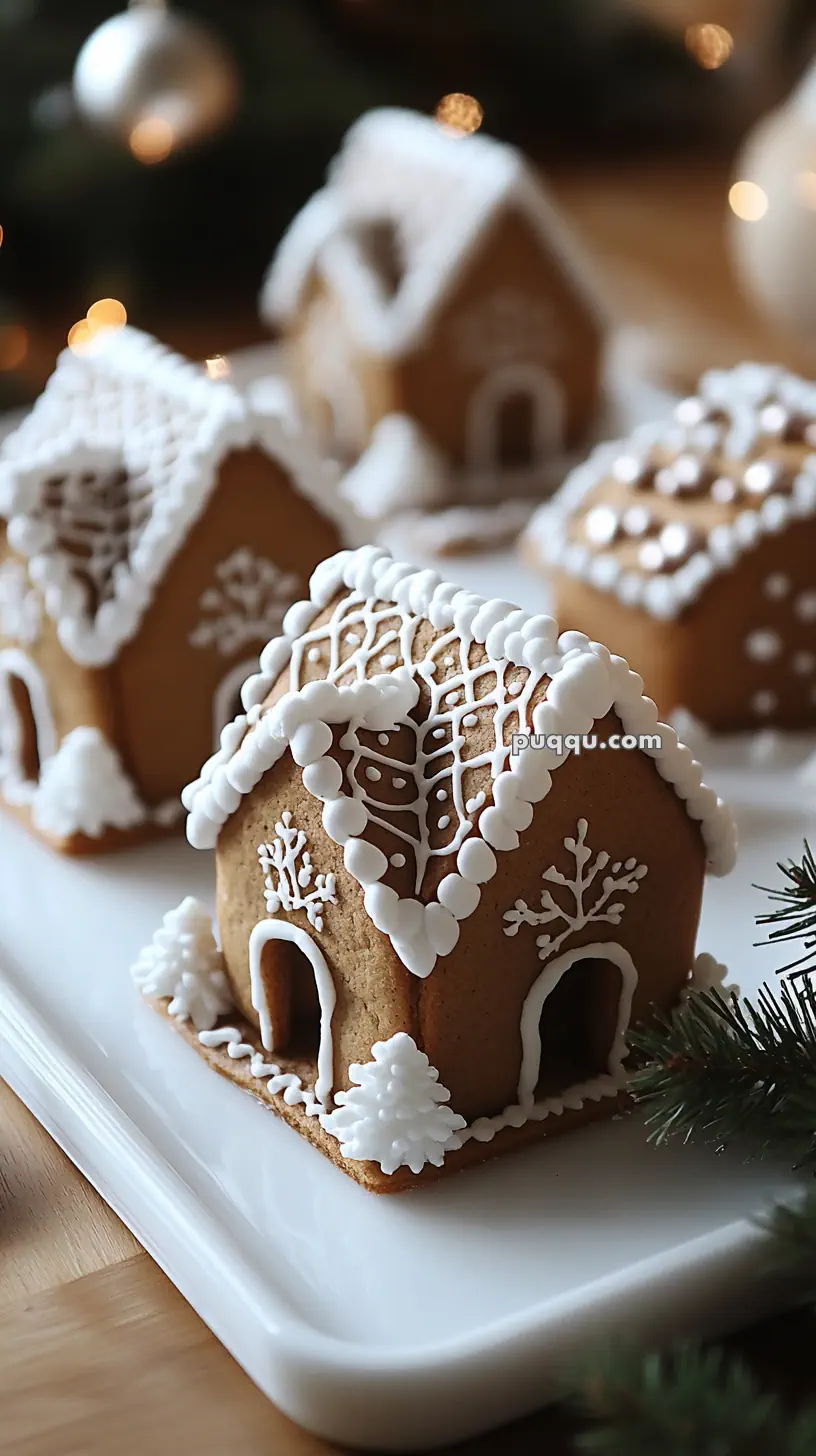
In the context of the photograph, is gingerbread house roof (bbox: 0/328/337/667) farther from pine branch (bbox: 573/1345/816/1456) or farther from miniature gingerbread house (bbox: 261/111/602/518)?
pine branch (bbox: 573/1345/816/1456)

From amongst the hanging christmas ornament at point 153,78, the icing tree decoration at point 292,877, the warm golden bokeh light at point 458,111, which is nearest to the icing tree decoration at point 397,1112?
the icing tree decoration at point 292,877

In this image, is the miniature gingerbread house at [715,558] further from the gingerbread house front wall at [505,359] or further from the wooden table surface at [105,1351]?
the wooden table surface at [105,1351]

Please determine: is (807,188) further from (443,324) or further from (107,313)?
(107,313)

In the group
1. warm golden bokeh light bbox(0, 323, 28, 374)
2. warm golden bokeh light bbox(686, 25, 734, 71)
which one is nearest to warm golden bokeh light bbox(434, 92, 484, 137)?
warm golden bokeh light bbox(686, 25, 734, 71)

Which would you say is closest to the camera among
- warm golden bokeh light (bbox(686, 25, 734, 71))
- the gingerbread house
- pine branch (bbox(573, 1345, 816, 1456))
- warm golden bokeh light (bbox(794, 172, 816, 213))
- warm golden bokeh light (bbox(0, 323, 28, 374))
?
pine branch (bbox(573, 1345, 816, 1456))

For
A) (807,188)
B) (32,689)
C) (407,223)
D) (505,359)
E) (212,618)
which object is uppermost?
(807,188)

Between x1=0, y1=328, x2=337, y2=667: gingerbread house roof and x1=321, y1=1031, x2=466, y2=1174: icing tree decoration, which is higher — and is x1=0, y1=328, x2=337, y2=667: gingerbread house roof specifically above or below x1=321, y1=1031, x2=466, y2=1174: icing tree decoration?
above

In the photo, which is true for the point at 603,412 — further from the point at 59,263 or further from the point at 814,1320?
the point at 814,1320

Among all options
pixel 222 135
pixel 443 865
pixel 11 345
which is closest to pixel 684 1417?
pixel 443 865
